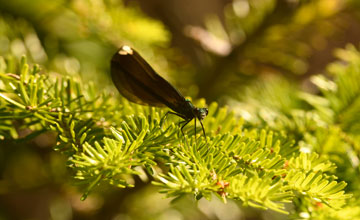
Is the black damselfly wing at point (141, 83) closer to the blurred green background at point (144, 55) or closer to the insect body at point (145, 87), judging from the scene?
the insect body at point (145, 87)

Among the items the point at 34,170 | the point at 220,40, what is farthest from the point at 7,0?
the point at 220,40

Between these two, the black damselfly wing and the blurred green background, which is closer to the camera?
the black damselfly wing

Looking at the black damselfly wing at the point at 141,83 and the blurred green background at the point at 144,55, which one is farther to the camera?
the blurred green background at the point at 144,55

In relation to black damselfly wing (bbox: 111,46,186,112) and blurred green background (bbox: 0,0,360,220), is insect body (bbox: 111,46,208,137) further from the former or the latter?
blurred green background (bbox: 0,0,360,220)

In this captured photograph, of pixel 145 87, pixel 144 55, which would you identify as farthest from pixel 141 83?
pixel 144 55

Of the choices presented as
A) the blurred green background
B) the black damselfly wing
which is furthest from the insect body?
the blurred green background

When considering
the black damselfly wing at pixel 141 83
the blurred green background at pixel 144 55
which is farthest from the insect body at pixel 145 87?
the blurred green background at pixel 144 55
